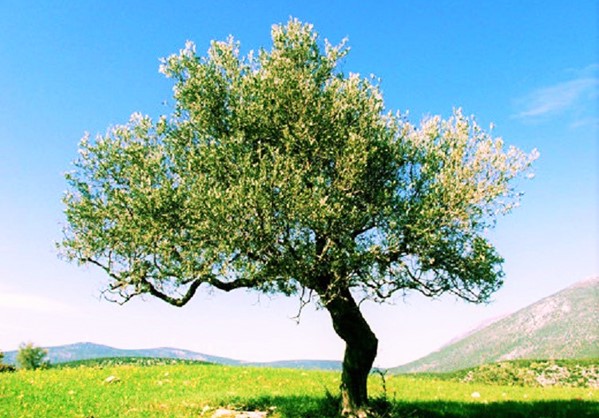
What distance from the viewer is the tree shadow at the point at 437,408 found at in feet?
74.3

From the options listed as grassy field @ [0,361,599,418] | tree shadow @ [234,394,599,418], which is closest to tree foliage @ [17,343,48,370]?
grassy field @ [0,361,599,418]

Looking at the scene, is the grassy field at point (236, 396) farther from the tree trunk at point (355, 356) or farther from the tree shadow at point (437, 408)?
the tree trunk at point (355, 356)

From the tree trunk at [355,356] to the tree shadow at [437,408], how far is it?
0.71 m

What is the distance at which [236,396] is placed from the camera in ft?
88.2

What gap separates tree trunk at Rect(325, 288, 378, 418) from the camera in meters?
22.1

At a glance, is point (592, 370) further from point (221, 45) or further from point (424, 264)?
point (221, 45)

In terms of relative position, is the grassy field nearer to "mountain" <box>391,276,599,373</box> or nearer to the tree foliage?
the tree foliage

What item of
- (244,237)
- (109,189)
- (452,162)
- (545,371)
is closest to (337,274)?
(244,237)

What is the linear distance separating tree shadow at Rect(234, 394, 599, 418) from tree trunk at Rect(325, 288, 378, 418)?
706 millimetres

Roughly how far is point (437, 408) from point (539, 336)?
132m

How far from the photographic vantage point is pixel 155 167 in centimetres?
2136

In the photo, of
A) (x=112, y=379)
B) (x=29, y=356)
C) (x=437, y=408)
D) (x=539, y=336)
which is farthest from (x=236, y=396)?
(x=539, y=336)

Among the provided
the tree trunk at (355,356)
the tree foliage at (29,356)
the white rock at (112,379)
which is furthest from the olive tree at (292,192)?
the tree foliage at (29,356)

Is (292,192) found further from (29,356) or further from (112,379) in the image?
(29,356)
